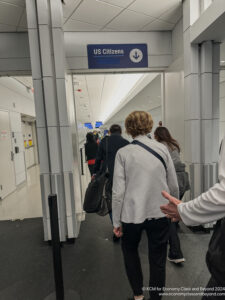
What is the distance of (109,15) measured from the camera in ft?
9.31

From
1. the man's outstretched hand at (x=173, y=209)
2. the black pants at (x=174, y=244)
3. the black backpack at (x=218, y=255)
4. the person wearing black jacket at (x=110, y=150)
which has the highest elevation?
the person wearing black jacket at (x=110, y=150)

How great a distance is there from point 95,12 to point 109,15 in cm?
23

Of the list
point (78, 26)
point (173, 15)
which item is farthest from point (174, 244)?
point (78, 26)

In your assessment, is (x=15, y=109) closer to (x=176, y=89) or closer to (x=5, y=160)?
(x=5, y=160)

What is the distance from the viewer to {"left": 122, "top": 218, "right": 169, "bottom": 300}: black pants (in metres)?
1.36

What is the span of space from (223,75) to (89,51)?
3323 mm

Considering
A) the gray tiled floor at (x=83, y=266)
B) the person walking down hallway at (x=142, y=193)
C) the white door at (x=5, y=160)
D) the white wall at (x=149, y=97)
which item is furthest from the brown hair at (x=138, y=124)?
the white wall at (x=149, y=97)

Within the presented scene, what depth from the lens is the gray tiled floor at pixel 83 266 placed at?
178 cm

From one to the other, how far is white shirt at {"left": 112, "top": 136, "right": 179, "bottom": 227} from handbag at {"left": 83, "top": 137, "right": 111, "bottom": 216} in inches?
25.3

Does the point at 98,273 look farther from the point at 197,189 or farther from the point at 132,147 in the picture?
the point at 197,189

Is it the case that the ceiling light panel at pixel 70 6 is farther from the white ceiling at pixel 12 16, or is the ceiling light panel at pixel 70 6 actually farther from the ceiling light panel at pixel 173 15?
the ceiling light panel at pixel 173 15

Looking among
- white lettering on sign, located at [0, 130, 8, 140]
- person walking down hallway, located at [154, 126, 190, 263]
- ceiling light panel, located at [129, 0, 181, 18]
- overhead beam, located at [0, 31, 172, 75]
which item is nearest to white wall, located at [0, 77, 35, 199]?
white lettering on sign, located at [0, 130, 8, 140]

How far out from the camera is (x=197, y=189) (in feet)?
8.97

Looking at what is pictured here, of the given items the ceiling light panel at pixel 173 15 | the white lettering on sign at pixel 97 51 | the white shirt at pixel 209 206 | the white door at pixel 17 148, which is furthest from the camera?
the white door at pixel 17 148
